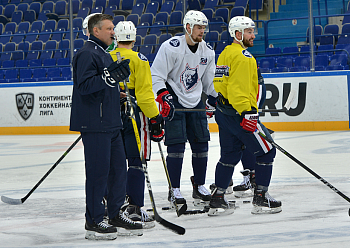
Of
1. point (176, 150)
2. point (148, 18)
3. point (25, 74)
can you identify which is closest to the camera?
point (176, 150)

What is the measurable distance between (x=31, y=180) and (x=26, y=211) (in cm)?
148

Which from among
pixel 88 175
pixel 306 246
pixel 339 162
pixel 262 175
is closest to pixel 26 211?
pixel 88 175

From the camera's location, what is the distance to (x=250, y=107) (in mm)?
3461

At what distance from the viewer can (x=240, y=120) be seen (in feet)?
11.8

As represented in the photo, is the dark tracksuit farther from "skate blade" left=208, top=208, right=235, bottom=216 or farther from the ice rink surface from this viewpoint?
"skate blade" left=208, top=208, right=235, bottom=216

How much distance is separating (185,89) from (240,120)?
70 cm

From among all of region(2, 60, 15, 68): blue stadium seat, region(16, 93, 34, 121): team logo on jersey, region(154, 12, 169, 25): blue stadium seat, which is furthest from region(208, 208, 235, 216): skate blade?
region(2, 60, 15, 68): blue stadium seat

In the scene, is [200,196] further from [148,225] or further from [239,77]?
[239,77]

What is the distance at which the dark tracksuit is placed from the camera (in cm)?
284

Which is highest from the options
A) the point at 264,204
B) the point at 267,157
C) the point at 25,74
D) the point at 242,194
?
the point at 25,74

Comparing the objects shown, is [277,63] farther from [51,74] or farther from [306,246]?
[306,246]

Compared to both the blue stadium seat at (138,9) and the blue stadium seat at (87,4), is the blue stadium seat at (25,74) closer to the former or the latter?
the blue stadium seat at (138,9)

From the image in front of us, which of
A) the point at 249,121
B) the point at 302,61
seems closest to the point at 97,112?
the point at 249,121

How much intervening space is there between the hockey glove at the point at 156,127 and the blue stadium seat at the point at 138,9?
12.5 meters
